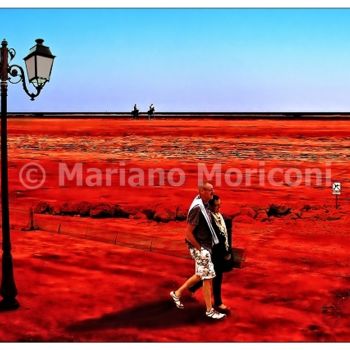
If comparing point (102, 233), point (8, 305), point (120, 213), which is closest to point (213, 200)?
point (8, 305)

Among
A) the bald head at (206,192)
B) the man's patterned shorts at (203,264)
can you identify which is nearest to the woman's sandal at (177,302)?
the man's patterned shorts at (203,264)

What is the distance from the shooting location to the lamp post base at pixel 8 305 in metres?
7.34

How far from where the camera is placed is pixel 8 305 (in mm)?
7367

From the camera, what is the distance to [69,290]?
8242mm

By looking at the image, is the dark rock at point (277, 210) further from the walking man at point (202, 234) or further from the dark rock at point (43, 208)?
the walking man at point (202, 234)

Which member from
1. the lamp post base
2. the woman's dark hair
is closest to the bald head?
the woman's dark hair

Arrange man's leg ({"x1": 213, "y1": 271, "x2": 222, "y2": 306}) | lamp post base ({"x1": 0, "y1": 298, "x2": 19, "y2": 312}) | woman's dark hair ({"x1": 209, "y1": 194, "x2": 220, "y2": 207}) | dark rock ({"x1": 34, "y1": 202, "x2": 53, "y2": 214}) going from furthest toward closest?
dark rock ({"x1": 34, "y1": 202, "x2": 53, "y2": 214}), lamp post base ({"x1": 0, "y1": 298, "x2": 19, "y2": 312}), man's leg ({"x1": 213, "y1": 271, "x2": 222, "y2": 306}), woman's dark hair ({"x1": 209, "y1": 194, "x2": 220, "y2": 207})

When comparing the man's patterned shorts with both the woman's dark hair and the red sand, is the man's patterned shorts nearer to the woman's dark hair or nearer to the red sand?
the woman's dark hair

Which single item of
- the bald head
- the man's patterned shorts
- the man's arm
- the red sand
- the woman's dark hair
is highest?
the bald head

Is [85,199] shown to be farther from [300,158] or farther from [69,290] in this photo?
[300,158]

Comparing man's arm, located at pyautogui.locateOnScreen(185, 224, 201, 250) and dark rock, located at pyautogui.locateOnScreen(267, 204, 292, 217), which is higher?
man's arm, located at pyautogui.locateOnScreen(185, 224, 201, 250)

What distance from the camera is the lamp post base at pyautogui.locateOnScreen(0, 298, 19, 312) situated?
734 centimetres
